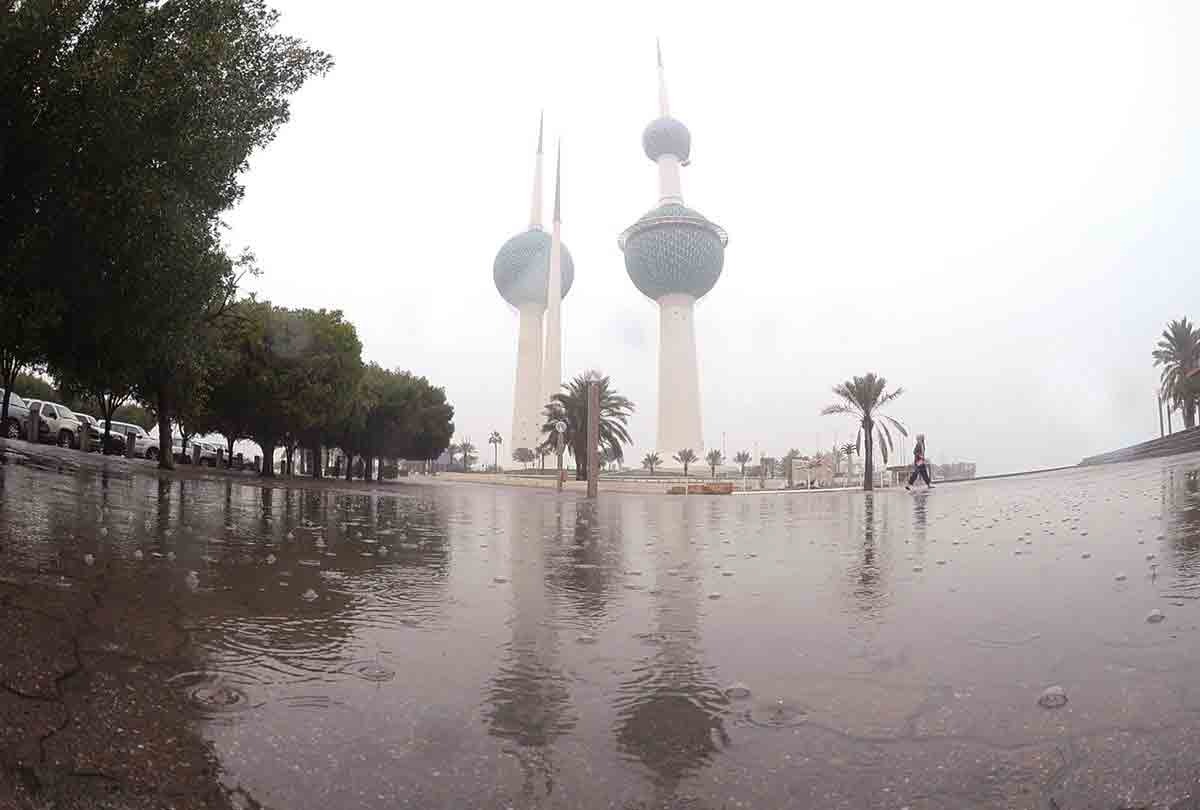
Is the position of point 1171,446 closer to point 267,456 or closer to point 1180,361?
point 1180,361

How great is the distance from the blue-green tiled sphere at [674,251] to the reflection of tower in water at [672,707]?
11593 cm

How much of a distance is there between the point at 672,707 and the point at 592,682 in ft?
1.47

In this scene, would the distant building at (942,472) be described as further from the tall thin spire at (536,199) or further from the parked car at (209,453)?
the tall thin spire at (536,199)

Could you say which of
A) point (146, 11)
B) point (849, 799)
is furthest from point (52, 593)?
point (146, 11)

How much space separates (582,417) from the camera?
4722cm

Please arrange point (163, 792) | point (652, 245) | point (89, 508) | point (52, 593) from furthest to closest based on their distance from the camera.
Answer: point (652, 245)
point (89, 508)
point (52, 593)
point (163, 792)

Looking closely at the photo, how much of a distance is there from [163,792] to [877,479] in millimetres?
61398

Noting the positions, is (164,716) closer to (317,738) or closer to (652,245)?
(317,738)

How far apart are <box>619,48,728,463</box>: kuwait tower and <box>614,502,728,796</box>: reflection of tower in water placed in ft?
380

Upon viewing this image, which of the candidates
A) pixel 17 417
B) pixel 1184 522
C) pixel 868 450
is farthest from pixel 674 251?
pixel 1184 522

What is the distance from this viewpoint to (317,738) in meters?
2.35

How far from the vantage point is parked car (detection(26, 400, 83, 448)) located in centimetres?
2889

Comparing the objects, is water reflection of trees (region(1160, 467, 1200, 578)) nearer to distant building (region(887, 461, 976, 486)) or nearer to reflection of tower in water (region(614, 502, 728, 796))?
reflection of tower in water (region(614, 502, 728, 796))

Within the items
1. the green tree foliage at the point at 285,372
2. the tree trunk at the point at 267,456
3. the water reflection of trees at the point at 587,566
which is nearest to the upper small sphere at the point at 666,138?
the green tree foliage at the point at 285,372
